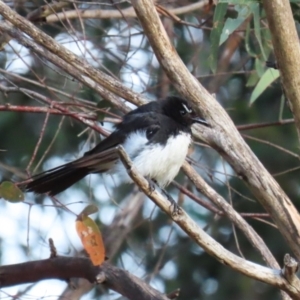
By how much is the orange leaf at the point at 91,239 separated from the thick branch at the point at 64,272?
0.15m

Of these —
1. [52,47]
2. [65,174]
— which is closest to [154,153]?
[65,174]

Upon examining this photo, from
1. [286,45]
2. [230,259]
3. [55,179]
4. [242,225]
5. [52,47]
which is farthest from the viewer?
[55,179]

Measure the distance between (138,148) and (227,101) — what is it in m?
2.26

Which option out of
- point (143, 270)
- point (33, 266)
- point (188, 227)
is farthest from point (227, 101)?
point (188, 227)

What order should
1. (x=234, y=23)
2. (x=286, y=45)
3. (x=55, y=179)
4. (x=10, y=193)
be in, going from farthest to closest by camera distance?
(x=55, y=179) → (x=234, y=23) → (x=10, y=193) → (x=286, y=45)

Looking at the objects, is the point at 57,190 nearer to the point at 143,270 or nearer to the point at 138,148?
the point at 138,148

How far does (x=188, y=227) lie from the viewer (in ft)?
8.24

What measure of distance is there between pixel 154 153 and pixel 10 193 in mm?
842

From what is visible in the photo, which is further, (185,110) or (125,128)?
(185,110)

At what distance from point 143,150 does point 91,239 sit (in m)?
0.71

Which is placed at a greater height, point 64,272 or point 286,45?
point 64,272

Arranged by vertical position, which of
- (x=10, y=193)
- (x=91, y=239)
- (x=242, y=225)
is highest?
(x=10, y=193)

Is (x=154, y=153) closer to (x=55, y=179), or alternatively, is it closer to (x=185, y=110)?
(x=185, y=110)

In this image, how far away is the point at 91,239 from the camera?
3.01m
